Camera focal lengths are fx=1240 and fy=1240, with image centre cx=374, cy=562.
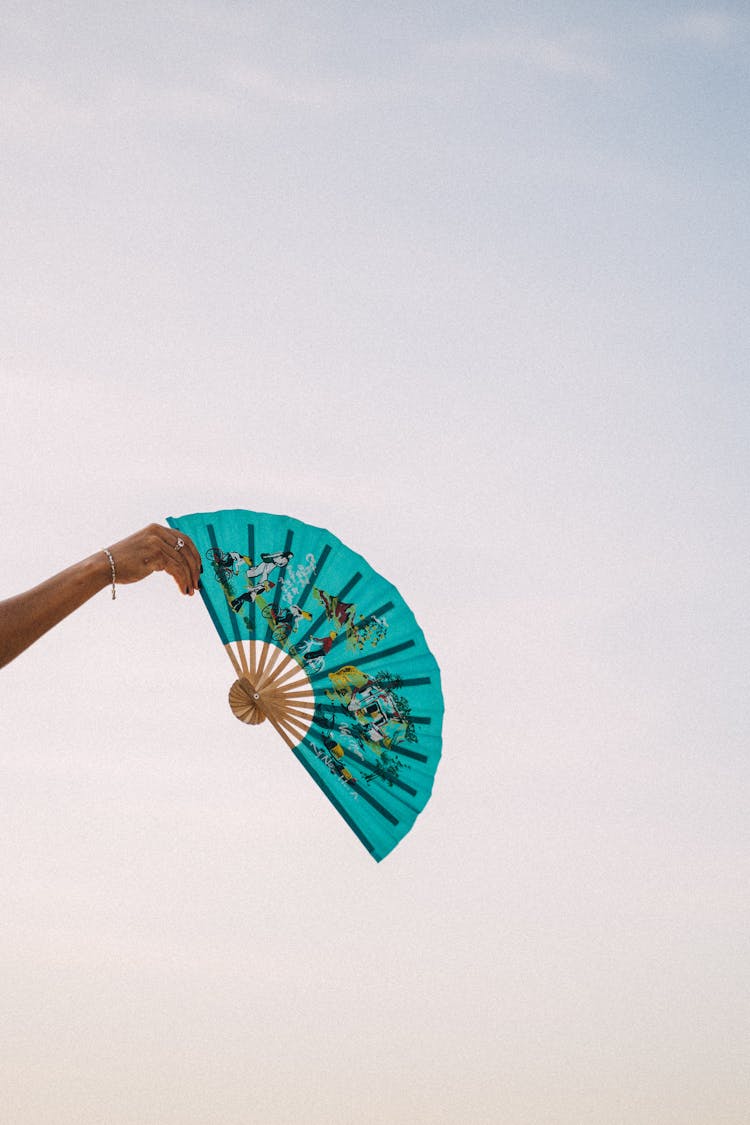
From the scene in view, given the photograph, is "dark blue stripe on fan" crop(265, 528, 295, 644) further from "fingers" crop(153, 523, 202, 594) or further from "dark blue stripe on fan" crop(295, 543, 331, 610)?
"fingers" crop(153, 523, 202, 594)

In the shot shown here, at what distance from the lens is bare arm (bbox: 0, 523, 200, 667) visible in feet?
8.85

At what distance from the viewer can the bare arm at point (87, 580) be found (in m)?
2.70

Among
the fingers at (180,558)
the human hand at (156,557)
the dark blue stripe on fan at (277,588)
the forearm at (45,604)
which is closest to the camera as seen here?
the forearm at (45,604)

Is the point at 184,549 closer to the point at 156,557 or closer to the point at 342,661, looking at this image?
the point at 156,557

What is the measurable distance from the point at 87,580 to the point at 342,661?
236 centimetres

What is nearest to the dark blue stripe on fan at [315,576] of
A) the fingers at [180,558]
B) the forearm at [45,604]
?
the fingers at [180,558]

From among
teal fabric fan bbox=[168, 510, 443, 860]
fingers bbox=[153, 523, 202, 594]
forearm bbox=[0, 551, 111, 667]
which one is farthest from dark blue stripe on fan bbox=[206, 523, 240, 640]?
forearm bbox=[0, 551, 111, 667]

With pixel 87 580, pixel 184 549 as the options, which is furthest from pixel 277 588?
pixel 87 580

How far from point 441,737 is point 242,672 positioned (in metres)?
0.91

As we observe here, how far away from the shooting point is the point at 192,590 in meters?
3.87

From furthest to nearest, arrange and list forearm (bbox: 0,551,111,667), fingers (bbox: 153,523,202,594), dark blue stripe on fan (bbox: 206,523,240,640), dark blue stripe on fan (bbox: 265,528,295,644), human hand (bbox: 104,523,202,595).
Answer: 1. dark blue stripe on fan (bbox: 265,528,295,644)
2. dark blue stripe on fan (bbox: 206,523,240,640)
3. fingers (bbox: 153,523,202,594)
4. human hand (bbox: 104,523,202,595)
5. forearm (bbox: 0,551,111,667)

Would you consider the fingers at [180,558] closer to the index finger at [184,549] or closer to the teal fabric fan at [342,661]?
the index finger at [184,549]

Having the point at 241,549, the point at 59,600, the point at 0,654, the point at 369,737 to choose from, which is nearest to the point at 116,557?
the point at 59,600

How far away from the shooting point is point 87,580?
3.03 metres
